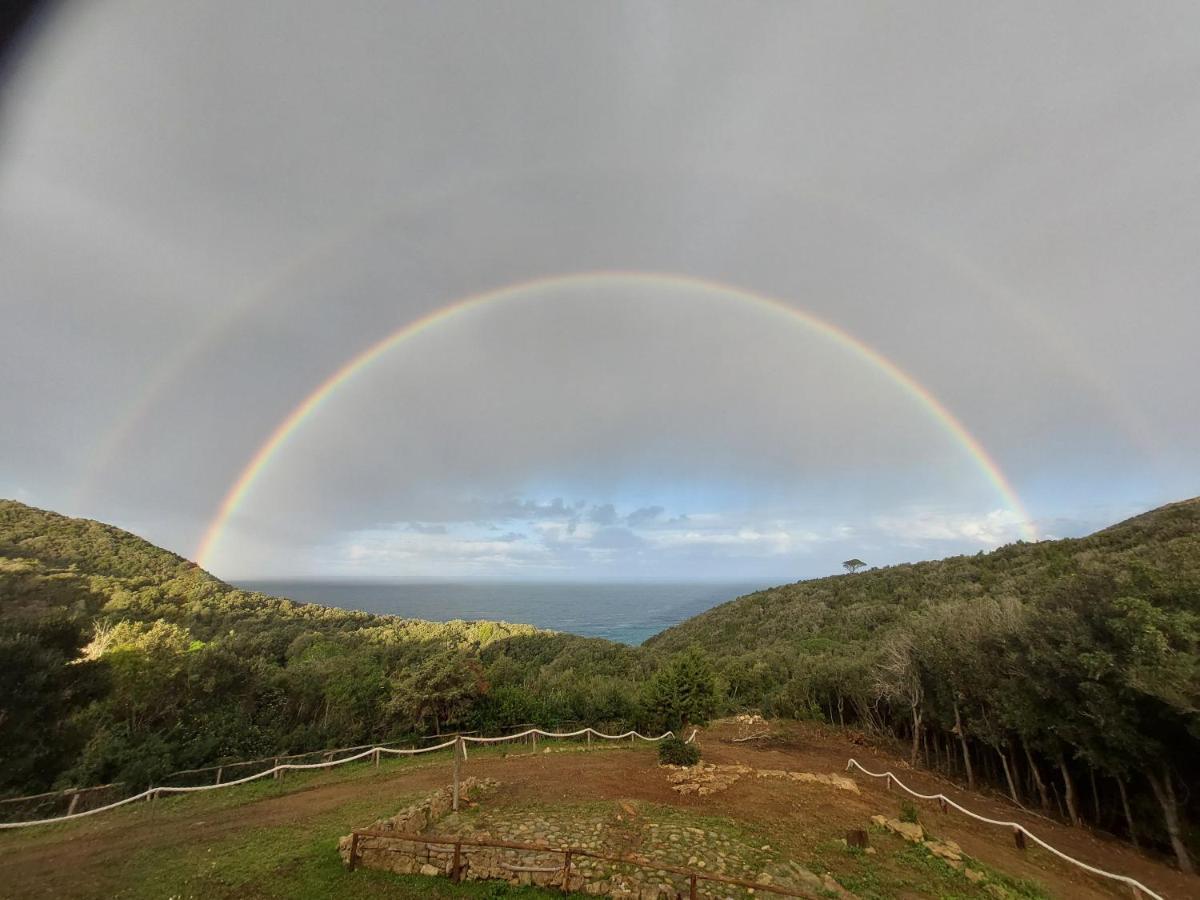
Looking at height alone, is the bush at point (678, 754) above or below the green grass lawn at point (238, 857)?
below

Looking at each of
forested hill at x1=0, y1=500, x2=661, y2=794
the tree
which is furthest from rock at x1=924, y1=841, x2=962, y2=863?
forested hill at x1=0, y1=500, x2=661, y2=794

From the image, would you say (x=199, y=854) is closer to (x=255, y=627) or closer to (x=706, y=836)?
(x=706, y=836)

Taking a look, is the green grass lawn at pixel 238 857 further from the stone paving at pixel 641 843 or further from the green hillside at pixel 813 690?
the green hillside at pixel 813 690

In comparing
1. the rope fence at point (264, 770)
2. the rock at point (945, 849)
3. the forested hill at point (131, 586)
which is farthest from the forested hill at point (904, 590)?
the forested hill at point (131, 586)

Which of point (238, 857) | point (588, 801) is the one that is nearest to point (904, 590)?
point (588, 801)

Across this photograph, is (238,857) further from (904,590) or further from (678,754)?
(904,590)

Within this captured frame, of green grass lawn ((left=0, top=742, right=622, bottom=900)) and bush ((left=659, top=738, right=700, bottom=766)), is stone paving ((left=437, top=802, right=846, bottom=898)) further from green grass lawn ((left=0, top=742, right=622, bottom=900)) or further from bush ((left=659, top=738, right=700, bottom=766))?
bush ((left=659, top=738, right=700, bottom=766))

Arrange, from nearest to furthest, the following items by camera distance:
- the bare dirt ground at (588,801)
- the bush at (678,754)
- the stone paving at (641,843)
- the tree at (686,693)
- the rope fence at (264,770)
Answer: the stone paving at (641,843), the bare dirt ground at (588,801), the rope fence at (264,770), the bush at (678,754), the tree at (686,693)
